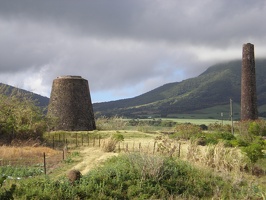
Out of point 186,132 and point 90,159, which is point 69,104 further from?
point 90,159

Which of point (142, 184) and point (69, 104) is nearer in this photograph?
point (142, 184)

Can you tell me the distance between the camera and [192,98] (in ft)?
409

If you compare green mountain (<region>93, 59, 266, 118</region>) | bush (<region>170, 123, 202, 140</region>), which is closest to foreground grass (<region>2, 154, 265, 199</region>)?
bush (<region>170, 123, 202, 140</region>)

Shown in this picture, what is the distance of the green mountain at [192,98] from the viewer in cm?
10769

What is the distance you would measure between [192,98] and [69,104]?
9882 cm

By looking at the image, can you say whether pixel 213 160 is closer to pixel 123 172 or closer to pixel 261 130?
pixel 123 172

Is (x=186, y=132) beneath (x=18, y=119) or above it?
beneath

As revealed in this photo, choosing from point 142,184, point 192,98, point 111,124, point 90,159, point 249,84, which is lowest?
point 142,184

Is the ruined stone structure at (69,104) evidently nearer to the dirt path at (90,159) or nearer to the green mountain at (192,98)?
the dirt path at (90,159)

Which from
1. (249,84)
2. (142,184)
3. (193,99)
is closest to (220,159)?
(142,184)

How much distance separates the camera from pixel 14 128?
20594mm

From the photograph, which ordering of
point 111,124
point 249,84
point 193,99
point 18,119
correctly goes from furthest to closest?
point 193,99 → point 111,124 → point 249,84 → point 18,119

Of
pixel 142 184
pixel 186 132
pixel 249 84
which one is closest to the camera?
pixel 142 184


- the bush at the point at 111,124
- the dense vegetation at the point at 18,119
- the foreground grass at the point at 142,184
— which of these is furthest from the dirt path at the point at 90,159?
the bush at the point at 111,124
